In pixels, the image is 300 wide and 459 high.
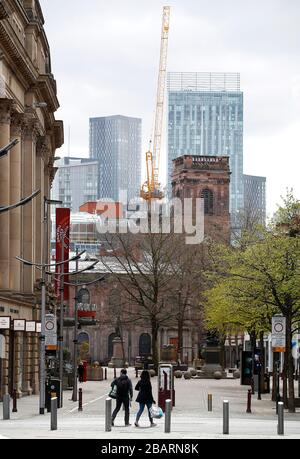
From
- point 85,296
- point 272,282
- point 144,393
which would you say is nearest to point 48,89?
point 272,282

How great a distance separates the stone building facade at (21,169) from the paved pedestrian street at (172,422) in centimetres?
321

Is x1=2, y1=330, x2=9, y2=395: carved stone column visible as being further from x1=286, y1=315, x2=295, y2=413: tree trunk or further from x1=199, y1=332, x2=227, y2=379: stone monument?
x1=199, y1=332, x2=227, y2=379: stone monument

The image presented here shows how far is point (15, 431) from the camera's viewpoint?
127 feet

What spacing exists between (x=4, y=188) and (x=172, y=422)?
24.3m

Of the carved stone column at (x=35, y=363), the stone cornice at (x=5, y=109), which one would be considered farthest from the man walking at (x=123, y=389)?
the carved stone column at (x=35, y=363)

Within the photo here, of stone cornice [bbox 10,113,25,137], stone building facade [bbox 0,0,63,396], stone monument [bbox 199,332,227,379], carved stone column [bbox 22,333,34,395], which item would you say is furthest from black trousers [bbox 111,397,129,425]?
stone monument [bbox 199,332,227,379]

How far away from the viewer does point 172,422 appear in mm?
46125

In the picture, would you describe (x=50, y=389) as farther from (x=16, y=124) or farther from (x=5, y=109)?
(x=16, y=124)

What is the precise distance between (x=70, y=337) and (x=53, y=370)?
4007 inches

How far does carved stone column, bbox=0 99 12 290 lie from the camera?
6619 cm

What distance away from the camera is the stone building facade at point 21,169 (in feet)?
217
